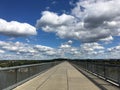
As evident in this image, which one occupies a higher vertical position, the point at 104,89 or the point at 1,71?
the point at 1,71

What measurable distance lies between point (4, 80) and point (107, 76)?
1102 centimetres

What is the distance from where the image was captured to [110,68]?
72.9 feet

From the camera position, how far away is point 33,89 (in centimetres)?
1764

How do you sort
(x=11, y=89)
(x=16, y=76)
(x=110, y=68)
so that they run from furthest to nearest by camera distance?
(x=110, y=68) → (x=16, y=76) → (x=11, y=89)

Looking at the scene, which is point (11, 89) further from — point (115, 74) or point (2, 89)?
point (115, 74)

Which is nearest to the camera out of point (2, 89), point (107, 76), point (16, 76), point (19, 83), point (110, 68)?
point (2, 89)

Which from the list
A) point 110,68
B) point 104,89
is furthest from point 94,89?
point 110,68

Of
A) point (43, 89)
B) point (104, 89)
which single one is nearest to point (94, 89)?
point (104, 89)

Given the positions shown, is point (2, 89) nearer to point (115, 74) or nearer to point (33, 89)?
point (33, 89)

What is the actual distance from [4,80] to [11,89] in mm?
1901

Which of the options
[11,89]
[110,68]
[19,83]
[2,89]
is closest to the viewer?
[2,89]

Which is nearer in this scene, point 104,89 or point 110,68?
point 104,89

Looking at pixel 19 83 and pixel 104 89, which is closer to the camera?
pixel 104 89

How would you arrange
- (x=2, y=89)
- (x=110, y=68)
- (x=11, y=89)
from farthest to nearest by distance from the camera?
(x=110, y=68) < (x=11, y=89) < (x=2, y=89)
